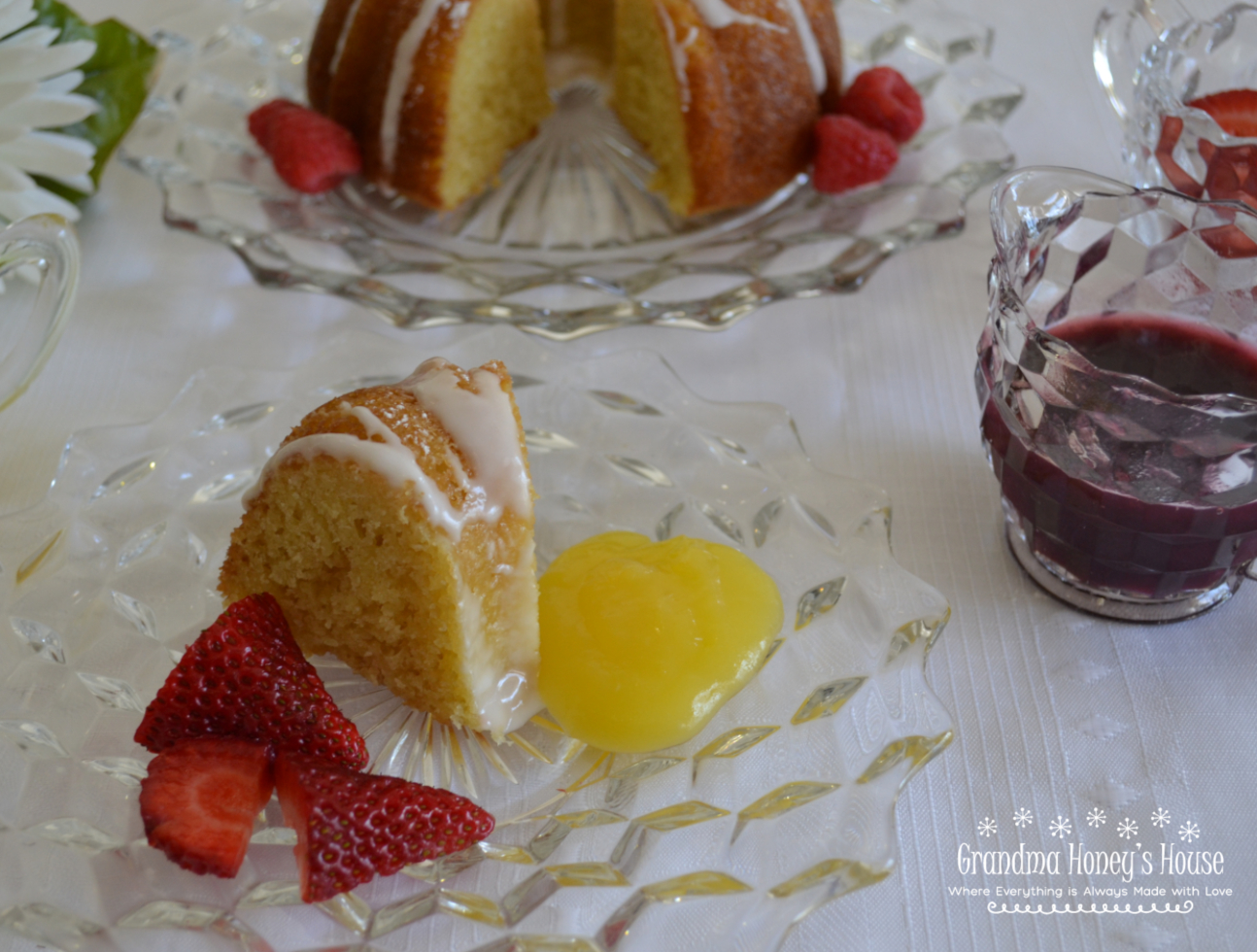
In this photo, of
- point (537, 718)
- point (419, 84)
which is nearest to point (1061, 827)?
point (537, 718)

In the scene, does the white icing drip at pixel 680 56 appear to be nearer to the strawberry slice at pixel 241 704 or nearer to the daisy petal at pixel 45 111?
the daisy petal at pixel 45 111

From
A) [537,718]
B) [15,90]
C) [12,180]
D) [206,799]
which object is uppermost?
[15,90]

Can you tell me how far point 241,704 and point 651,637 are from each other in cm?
39

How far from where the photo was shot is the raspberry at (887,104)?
1.74m

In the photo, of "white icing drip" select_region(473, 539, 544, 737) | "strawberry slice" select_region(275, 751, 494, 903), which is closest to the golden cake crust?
"white icing drip" select_region(473, 539, 544, 737)

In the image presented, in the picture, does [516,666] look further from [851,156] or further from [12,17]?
[12,17]

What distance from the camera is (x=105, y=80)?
175 centimetres

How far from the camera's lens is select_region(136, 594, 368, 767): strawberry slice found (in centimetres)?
103

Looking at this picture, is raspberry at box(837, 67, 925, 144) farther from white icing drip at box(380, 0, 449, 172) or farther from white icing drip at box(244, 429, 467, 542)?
white icing drip at box(244, 429, 467, 542)

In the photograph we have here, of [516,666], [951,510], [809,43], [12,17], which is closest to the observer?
[516,666]

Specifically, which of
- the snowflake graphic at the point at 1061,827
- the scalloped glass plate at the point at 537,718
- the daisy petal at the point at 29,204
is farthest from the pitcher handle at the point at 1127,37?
the daisy petal at the point at 29,204

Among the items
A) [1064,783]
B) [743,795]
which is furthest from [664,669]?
[1064,783]

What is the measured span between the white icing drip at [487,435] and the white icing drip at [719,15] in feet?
2.76

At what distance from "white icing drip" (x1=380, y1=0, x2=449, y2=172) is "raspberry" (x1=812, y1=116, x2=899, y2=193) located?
24.5 inches
